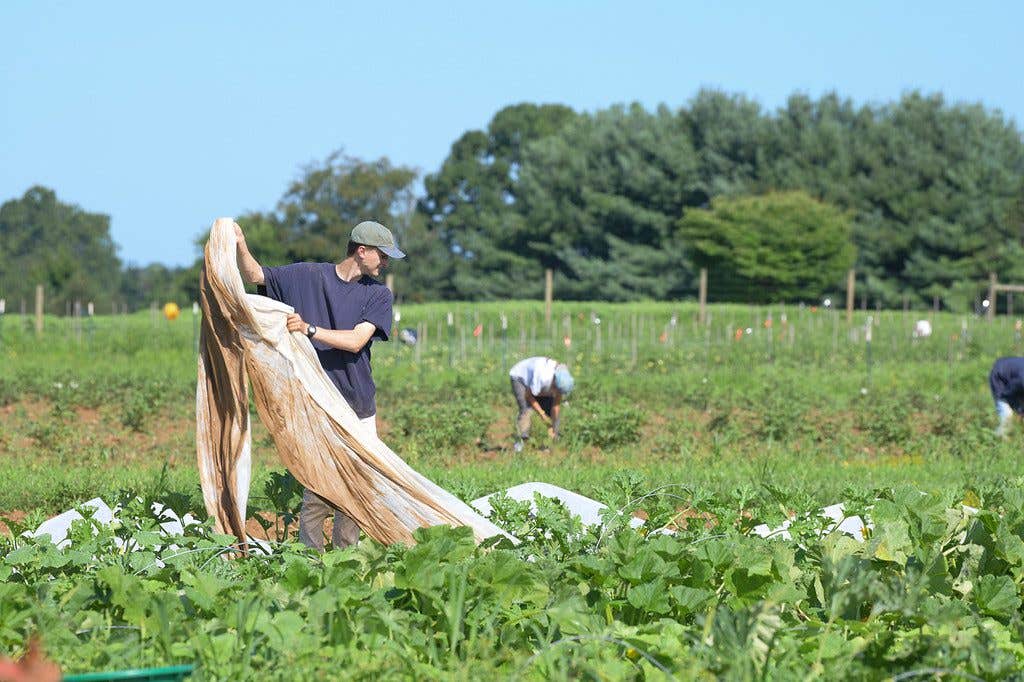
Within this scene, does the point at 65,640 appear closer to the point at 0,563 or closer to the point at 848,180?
the point at 0,563

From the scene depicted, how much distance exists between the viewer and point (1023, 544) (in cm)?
467

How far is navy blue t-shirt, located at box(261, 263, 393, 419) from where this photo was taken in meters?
5.64

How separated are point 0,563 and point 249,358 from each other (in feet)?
3.86

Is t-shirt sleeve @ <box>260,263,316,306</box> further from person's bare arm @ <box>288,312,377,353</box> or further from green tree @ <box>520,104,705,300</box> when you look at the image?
green tree @ <box>520,104,705,300</box>

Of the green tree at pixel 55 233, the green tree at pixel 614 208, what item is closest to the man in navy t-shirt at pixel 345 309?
the green tree at pixel 614 208

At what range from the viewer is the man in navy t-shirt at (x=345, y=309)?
556 centimetres

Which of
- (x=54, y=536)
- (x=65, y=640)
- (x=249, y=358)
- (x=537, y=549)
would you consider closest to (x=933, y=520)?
(x=537, y=549)

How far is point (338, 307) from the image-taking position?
5688mm

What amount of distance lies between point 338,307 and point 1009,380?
7912mm

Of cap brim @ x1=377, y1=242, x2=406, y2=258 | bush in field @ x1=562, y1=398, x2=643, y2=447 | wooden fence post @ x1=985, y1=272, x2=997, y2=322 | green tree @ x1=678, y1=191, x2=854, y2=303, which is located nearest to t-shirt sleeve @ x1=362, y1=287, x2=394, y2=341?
cap brim @ x1=377, y1=242, x2=406, y2=258

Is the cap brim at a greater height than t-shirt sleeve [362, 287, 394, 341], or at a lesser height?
greater

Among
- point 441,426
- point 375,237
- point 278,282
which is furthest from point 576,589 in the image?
point 441,426

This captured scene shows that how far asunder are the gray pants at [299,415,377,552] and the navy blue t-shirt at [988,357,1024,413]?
7.66m

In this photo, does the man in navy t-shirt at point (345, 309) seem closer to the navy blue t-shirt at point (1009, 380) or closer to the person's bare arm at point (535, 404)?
the person's bare arm at point (535, 404)
